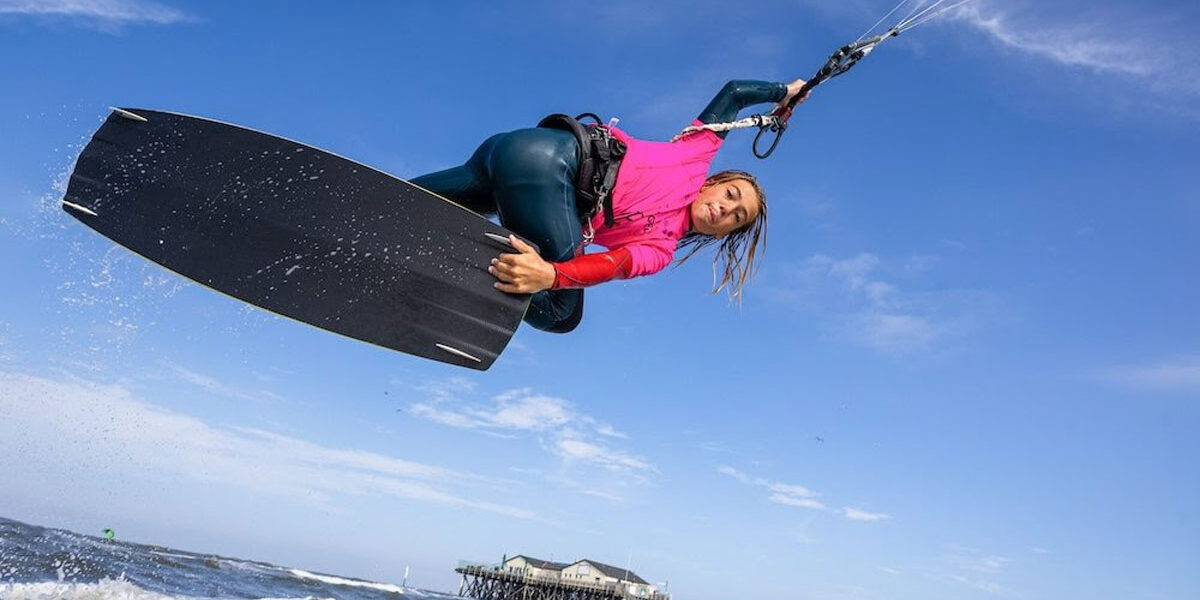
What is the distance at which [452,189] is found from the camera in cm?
544

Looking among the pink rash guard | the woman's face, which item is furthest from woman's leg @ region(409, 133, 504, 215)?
the woman's face

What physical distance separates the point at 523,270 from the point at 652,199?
2.89 feet

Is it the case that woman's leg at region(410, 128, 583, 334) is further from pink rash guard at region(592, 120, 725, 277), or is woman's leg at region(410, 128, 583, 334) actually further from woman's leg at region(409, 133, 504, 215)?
pink rash guard at region(592, 120, 725, 277)

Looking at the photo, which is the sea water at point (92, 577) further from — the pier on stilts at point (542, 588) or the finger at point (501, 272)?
the pier on stilts at point (542, 588)

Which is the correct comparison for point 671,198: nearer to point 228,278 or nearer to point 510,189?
point 510,189

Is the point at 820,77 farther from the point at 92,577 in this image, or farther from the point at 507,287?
the point at 92,577

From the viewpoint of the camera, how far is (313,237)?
17.1 ft

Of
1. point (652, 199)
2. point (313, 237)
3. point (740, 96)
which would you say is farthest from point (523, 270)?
point (740, 96)

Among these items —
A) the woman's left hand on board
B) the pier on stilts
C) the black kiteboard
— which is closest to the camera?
the woman's left hand on board

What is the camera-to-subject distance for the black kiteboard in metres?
5.18

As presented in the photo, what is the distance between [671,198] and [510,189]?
3.12 feet

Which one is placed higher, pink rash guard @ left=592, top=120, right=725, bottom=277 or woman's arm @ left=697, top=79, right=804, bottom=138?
woman's arm @ left=697, top=79, right=804, bottom=138

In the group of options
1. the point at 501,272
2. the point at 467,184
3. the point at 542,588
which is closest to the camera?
the point at 501,272

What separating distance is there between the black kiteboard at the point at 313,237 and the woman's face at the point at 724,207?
1.17 metres
